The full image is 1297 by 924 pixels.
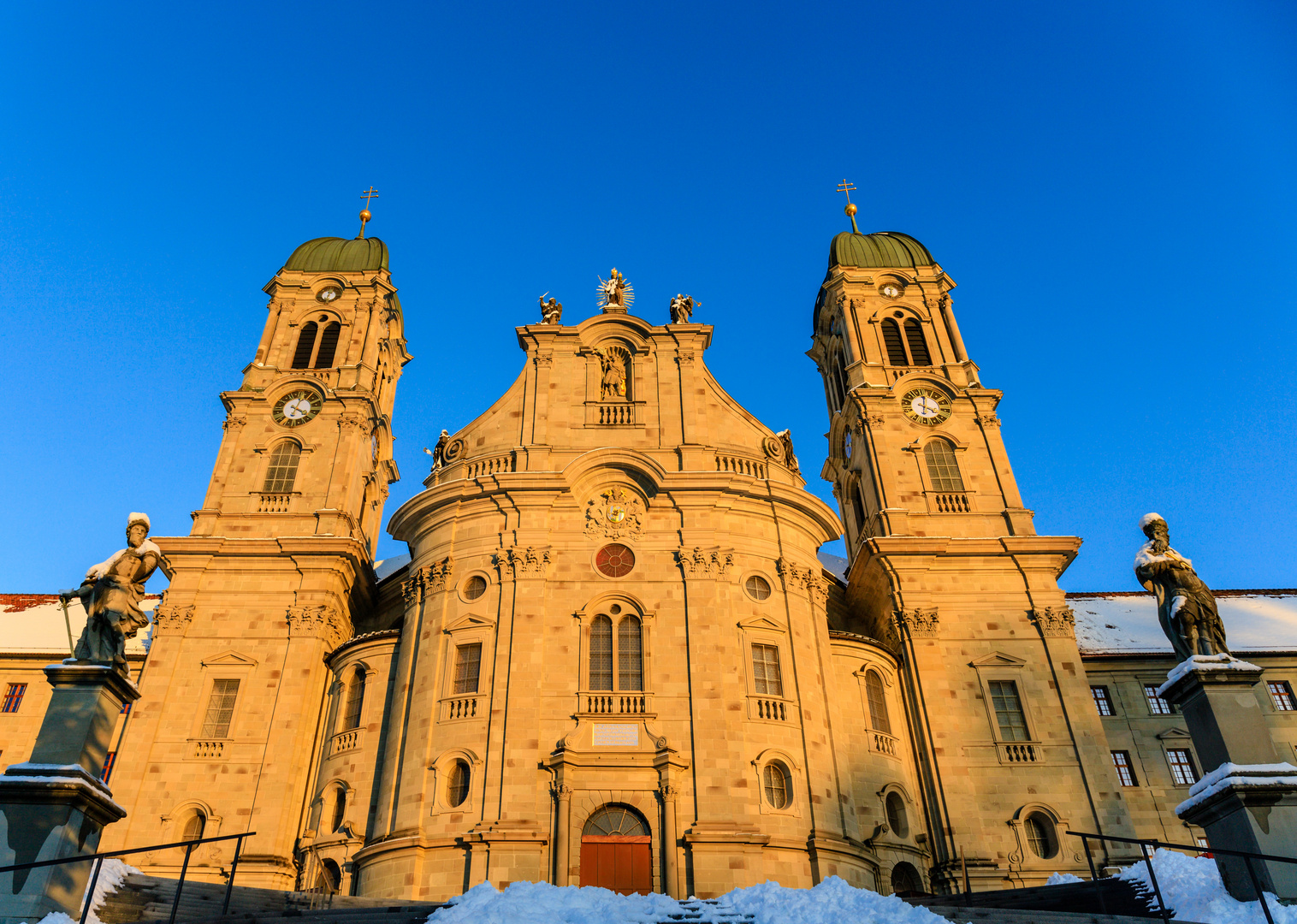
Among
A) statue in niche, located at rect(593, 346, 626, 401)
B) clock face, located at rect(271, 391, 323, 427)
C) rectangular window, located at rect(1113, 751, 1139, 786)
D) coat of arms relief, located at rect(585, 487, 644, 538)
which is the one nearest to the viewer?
coat of arms relief, located at rect(585, 487, 644, 538)

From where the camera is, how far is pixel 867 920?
15719mm

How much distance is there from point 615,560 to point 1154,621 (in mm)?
26065

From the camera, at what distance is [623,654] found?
27984 mm

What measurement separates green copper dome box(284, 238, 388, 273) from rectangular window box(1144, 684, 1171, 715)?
36.5 metres

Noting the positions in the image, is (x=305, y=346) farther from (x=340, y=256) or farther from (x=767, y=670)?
(x=767, y=670)

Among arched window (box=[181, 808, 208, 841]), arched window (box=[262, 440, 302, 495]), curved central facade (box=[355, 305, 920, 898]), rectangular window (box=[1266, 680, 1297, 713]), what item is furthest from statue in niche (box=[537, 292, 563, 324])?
rectangular window (box=[1266, 680, 1297, 713])

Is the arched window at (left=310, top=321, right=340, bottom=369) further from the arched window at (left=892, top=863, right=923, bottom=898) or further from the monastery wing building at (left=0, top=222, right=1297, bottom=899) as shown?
the arched window at (left=892, top=863, right=923, bottom=898)

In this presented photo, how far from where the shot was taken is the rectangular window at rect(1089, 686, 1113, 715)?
118 feet

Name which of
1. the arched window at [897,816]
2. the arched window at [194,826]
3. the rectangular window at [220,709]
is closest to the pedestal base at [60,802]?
the arched window at [194,826]

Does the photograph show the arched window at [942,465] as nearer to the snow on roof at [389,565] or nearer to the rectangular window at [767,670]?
the rectangular window at [767,670]

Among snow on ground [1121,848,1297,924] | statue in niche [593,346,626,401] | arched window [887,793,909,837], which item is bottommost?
snow on ground [1121,848,1297,924]

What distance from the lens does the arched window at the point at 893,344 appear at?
1550 inches

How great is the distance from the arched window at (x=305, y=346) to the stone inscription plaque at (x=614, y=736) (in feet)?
69.5

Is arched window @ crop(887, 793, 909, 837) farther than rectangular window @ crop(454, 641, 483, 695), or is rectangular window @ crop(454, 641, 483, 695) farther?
arched window @ crop(887, 793, 909, 837)
